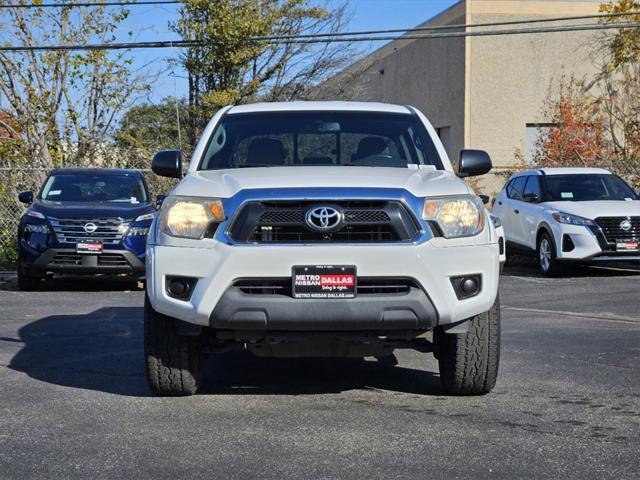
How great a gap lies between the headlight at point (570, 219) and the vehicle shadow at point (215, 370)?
8278 mm

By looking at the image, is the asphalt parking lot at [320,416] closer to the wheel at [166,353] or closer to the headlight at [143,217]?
the wheel at [166,353]

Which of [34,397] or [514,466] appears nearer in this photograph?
[514,466]

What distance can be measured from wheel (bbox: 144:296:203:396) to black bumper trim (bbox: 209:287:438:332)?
1.70 feet

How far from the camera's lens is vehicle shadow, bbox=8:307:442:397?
665 centimetres

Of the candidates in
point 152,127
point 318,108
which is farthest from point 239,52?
point 318,108

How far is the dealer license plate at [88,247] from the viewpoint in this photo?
45.0 feet

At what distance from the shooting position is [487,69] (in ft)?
96.7

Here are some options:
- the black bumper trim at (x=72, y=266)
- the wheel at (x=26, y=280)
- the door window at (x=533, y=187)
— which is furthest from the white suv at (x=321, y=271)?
the door window at (x=533, y=187)

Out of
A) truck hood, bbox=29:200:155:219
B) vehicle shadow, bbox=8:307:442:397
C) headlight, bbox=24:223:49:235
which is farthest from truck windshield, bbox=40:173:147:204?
vehicle shadow, bbox=8:307:442:397

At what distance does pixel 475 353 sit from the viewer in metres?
6.09

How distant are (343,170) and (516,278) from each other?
10.1 m

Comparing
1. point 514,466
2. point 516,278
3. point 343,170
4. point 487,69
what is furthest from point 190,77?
point 514,466

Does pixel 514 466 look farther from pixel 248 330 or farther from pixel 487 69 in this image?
pixel 487 69

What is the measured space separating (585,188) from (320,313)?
39.1ft
